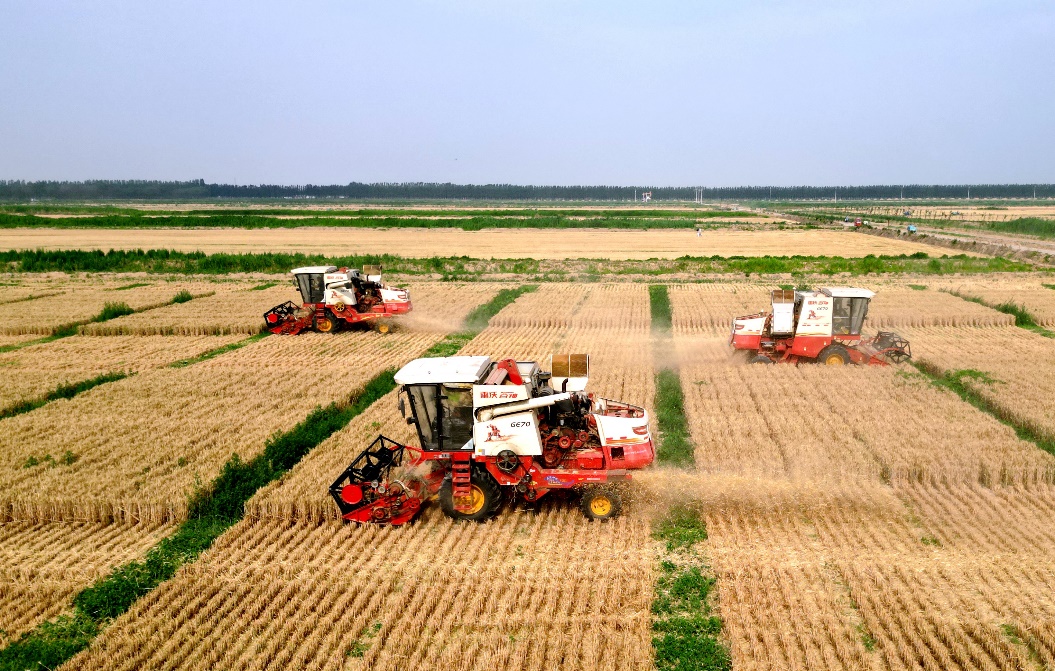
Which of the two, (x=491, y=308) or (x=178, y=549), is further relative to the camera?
(x=491, y=308)

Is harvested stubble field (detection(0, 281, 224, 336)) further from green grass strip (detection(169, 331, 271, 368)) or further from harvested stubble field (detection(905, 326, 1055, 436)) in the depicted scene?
harvested stubble field (detection(905, 326, 1055, 436))

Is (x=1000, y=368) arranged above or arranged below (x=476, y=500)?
below

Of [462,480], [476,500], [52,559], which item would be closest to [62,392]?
[52,559]

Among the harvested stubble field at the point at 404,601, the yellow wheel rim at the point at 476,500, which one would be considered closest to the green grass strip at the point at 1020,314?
the harvested stubble field at the point at 404,601

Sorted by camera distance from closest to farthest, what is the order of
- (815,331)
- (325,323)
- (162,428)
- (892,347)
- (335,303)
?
(162,428), (815,331), (892,347), (335,303), (325,323)

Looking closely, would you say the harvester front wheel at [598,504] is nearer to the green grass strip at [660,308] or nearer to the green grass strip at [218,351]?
the green grass strip at [218,351]

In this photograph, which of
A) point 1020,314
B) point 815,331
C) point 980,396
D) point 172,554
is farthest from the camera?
point 1020,314

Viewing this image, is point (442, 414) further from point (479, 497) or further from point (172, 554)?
point (172, 554)
